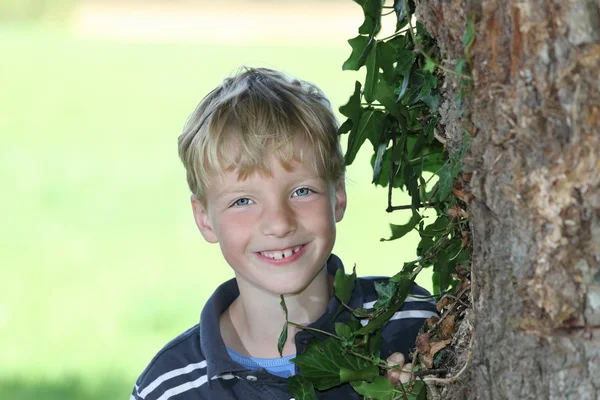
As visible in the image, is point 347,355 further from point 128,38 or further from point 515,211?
point 128,38

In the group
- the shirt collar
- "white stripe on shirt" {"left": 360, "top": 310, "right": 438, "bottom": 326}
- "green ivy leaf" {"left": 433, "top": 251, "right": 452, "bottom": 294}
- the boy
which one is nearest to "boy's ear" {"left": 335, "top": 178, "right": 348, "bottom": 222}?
the boy

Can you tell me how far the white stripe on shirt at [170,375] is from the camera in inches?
69.2

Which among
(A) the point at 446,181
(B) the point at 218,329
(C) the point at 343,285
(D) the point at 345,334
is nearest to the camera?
(A) the point at 446,181

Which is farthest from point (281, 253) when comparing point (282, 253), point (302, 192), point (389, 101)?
point (389, 101)

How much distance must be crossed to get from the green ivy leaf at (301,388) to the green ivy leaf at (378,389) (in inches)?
6.0

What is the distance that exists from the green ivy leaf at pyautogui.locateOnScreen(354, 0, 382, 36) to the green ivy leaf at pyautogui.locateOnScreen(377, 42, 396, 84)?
0.03 metres

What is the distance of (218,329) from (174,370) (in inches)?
5.0

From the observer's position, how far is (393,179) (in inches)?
62.5

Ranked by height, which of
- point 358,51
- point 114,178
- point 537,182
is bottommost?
point 537,182

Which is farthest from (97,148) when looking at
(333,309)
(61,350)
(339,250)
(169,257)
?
(333,309)

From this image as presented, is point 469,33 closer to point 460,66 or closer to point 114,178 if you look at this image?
point 460,66

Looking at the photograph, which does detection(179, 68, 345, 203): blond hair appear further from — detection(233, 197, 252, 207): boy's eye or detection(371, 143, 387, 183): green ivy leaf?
detection(371, 143, 387, 183): green ivy leaf

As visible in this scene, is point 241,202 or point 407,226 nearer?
point 407,226

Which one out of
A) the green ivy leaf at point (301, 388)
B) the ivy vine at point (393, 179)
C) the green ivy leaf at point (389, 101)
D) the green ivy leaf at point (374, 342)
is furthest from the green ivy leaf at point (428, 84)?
the green ivy leaf at point (301, 388)
